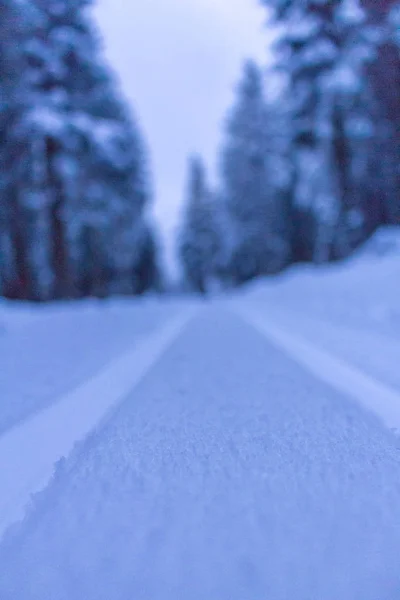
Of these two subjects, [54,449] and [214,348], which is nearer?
[54,449]

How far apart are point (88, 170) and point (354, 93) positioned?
10.1 m

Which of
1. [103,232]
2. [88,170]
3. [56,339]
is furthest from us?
[103,232]

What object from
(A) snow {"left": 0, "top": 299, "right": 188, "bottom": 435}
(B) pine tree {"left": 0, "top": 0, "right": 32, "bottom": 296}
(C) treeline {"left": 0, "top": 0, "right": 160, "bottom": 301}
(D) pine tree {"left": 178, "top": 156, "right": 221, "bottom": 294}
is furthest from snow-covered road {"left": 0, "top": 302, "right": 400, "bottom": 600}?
(D) pine tree {"left": 178, "top": 156, "right": 221, "bottom": 294}

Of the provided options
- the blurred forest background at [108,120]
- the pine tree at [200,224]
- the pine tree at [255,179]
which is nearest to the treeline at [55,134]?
the blurred forest background at [108,120]

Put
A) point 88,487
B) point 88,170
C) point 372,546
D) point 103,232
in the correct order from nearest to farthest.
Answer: point 372,546
point 88,487
point 88,170
point 103,232

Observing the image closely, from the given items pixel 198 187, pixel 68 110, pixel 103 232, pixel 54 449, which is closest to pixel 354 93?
pixel 68 110

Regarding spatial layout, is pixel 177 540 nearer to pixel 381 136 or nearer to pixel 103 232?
pixel 381 136

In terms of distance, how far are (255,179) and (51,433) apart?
35.2m

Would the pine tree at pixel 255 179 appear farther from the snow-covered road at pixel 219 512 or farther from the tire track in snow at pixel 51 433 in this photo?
the snow-covered road at pixel 219 512

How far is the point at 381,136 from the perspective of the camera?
18.6 metres

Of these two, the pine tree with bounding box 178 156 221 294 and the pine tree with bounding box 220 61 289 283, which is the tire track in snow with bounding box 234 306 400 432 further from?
the pine tree with bounding box 178 156 221 294

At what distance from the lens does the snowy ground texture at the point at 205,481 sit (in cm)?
153

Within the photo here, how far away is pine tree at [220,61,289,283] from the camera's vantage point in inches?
1383

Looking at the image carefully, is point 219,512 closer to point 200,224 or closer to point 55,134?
point 55,134
